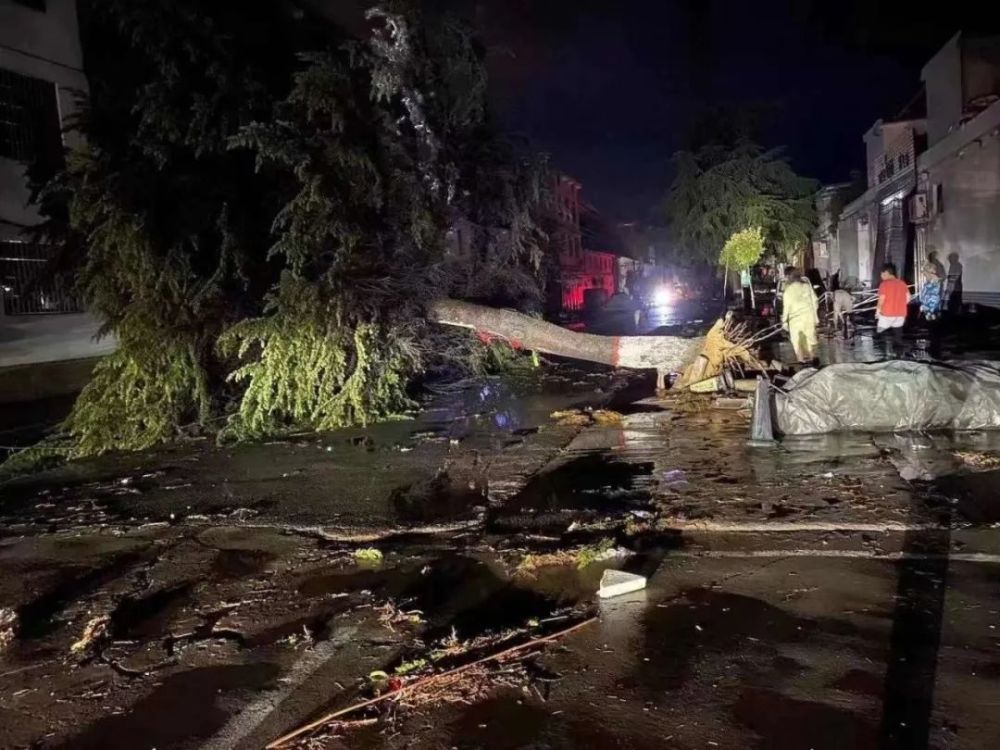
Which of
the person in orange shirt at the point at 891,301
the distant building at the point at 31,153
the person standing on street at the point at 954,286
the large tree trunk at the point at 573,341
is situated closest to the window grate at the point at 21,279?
the distant building at the point at 31,153

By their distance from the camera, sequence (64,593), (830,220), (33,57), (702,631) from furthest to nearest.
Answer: (830,220), (33,57), (64,593), (702,631)

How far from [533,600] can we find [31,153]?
15.0 metres

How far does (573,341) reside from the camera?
1188 cm

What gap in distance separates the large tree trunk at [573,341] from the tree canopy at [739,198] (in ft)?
86.3

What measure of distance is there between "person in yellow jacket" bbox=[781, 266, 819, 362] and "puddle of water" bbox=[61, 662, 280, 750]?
36.0 ft

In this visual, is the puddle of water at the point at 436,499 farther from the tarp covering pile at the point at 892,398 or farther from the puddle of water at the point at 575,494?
the tarp covering pile at the point at 892,398

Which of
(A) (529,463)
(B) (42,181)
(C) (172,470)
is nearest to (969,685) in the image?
(A) (529,463)

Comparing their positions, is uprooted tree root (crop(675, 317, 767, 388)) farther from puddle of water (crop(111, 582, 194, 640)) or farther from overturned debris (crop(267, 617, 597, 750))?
puddle of water (crop(111, 582, 194, 640))

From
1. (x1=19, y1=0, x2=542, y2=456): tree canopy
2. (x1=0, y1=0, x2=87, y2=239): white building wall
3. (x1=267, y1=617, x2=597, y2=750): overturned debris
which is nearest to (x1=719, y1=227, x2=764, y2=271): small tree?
(x1=19, y1=0, x2=542, y2=456): tree canopy

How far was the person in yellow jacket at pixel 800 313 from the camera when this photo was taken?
12820mm

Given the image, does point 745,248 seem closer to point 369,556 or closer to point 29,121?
point 29,121

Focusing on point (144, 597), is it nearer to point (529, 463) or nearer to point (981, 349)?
point (529, 463)

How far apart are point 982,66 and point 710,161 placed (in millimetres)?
20216

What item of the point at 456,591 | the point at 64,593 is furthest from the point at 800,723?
the point at 64,593
